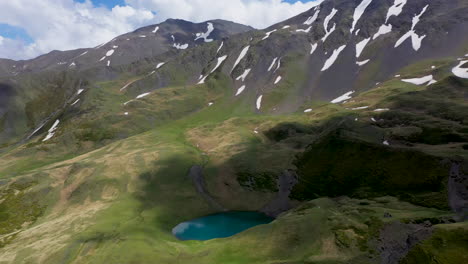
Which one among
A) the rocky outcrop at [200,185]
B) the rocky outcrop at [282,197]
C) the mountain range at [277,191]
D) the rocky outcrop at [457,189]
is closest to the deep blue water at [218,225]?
the rocky outcrop at [282,197]

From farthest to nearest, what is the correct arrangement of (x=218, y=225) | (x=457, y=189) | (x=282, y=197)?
(x=282, y=197), (x=218, y=225), (x=457, y=189)

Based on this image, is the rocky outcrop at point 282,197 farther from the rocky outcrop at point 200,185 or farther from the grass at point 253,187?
the rocky outcrop at point 200,185

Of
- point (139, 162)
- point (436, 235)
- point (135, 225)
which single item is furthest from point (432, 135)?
point (139, 162)

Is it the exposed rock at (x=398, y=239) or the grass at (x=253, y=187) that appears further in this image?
the grass at (x=253, y=187)

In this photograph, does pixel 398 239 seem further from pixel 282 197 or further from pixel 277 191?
pixel 277 191

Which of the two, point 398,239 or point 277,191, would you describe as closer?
point 398,239

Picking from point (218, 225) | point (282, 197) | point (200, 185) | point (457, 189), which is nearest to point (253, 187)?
point (282, 197)

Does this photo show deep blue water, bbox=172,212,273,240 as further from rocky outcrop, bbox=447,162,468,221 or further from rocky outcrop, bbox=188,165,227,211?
rocky outcrop, bbox=447,162,468,221

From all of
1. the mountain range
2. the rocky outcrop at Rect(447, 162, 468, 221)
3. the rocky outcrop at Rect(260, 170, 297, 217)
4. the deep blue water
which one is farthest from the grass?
the deep blue water

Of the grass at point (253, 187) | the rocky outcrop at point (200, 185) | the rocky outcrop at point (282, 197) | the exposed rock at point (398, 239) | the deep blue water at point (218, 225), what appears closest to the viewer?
the exposed rock at point (398, 239)
